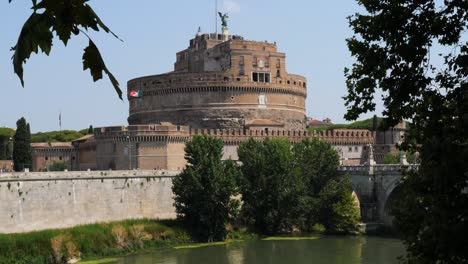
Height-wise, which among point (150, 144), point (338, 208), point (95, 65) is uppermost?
point (150, 144)

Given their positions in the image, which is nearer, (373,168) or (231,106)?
(373,168)

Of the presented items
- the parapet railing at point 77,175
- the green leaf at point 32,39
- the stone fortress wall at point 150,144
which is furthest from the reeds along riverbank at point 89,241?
the green leaf at point 32,39

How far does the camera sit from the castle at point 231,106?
3881 centimetres

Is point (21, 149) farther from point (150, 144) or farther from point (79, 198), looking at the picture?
point (79, 198)

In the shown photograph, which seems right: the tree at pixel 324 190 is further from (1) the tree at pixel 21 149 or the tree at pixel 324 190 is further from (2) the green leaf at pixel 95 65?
(2) the green leaf at pixel 95 65

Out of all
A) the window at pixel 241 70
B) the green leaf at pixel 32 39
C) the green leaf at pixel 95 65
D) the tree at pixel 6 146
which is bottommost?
the green leaf at pixel 95 65

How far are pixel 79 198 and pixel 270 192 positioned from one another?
758 centimetres

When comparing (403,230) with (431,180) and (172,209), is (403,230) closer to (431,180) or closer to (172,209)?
(431,180)

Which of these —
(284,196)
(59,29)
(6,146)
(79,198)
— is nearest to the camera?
(59,29)

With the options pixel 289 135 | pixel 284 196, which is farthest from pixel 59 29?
pixel 289 135

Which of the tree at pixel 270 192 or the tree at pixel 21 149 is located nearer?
the tree at pixel 270 192

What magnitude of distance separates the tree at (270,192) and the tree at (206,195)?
1.66 m

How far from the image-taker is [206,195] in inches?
1002

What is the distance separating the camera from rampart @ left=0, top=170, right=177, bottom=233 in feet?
77.9
